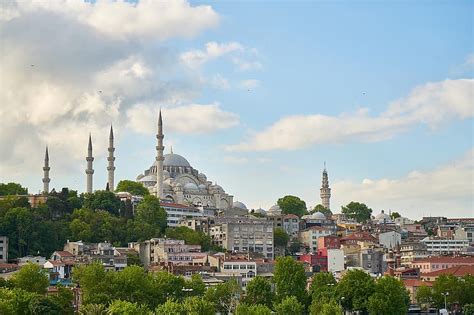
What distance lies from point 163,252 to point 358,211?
3928 centimetres

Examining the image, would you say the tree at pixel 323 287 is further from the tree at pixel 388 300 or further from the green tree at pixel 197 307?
the green tree at pixel 197 307

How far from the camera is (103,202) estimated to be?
7319 centimetres

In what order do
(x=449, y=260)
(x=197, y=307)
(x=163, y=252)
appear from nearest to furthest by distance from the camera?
1. (x=197, y=307)
2. (x=163, y=252)
3. (x=449, y=260)

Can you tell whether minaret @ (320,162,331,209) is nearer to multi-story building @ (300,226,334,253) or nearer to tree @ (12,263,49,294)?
multi-story building @ (300,226,334,253)

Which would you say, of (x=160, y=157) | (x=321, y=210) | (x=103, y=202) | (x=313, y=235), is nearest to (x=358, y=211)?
(x=321, y=210)

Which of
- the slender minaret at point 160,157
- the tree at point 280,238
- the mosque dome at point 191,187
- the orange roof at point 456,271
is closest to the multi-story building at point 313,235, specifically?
the tree at point 280,238

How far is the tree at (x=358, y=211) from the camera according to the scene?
101062mm

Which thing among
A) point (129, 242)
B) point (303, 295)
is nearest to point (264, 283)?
point (303, 295)

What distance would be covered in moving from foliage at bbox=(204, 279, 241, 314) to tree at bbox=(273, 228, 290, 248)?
981 inches

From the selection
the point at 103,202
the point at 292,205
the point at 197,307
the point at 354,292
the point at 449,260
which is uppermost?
the point at 292,205

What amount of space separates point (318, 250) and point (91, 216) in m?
18.0

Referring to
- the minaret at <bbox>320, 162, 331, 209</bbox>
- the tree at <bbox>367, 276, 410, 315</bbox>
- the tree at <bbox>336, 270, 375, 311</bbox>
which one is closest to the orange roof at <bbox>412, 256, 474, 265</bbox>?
the tree at <bbox>336, 270, 375, 311</bbox>

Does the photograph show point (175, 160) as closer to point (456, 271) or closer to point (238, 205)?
point (238, 205)

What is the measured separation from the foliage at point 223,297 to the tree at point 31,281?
7.84 m
